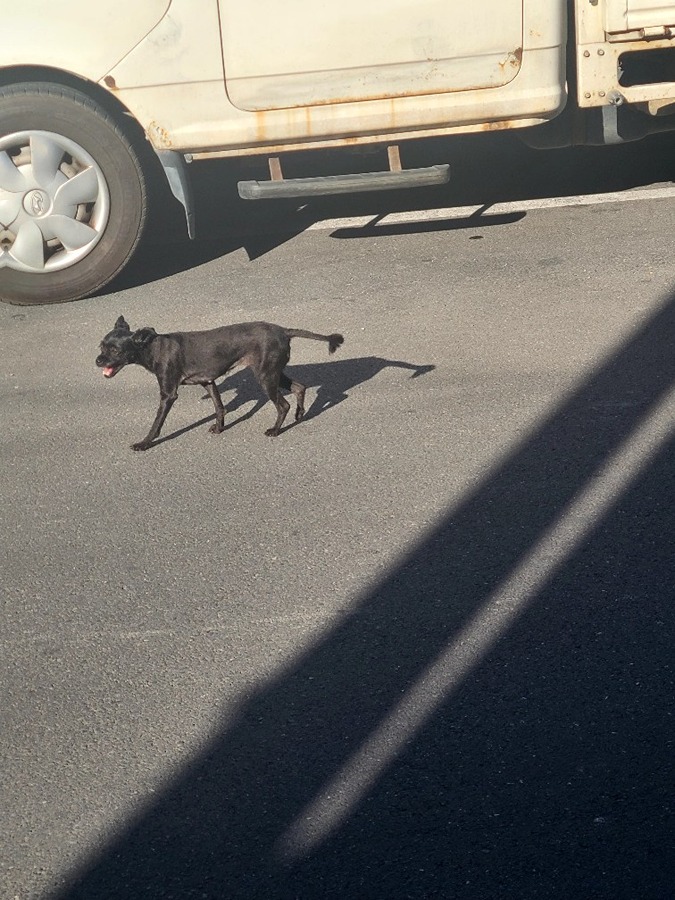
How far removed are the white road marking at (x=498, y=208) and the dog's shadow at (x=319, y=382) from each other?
2036 mm

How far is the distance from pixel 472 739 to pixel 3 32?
4.68m

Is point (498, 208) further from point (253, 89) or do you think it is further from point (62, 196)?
point (62, 196)

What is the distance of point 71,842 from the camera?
3062mm

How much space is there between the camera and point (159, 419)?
516 cm

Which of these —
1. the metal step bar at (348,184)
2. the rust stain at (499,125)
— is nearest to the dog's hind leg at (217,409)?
the metal step bar at (348,184)

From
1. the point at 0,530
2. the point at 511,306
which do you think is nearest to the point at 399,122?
the point at 511,306

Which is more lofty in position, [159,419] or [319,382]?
[159,419]

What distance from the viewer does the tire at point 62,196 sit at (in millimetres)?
6484

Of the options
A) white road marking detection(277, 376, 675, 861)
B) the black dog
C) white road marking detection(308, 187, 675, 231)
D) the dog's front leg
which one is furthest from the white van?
white road marking detection(277, 376, 675, 861)

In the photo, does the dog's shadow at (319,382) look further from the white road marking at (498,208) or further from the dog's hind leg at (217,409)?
the white road marking at (498,208)

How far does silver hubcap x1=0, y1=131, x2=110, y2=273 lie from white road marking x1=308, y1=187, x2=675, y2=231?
152 cm

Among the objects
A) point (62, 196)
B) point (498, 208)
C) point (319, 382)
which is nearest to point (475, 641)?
point (319, 382)

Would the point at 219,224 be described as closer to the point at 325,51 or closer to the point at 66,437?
the point at 325,51

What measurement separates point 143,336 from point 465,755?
257cm
